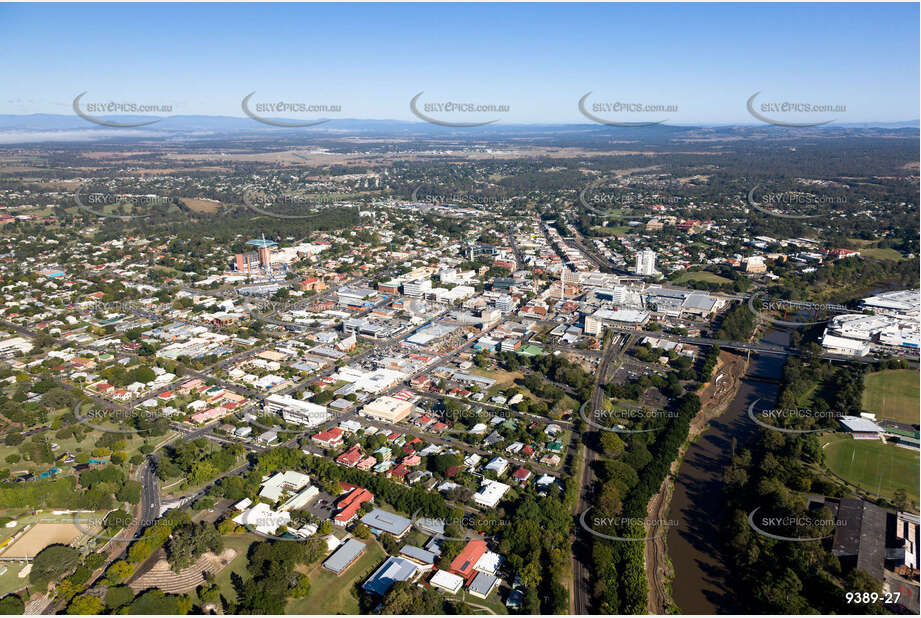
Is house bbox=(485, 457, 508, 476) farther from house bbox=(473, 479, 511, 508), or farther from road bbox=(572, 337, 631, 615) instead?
road bbox=(572, 337, 631, 615)

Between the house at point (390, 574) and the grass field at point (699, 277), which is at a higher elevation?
the grass field at point (699, 277)

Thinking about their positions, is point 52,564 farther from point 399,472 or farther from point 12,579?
point 399,472

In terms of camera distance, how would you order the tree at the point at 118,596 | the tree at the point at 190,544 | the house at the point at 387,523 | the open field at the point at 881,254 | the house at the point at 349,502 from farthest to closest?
the open field at the point at 881,254
the house at the point at 349,502
the house at the point at 387,523
the tree at the point at 190,544
the tree at the point at 118,596

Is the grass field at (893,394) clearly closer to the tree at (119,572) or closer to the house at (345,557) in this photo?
the house at (345,557)

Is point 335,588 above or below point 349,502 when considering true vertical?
below

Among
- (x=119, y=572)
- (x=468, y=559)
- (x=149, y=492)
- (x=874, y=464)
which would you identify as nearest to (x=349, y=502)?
(x=468, y=559)

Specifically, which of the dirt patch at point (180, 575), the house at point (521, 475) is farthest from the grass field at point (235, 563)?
the house at point (521, 475)

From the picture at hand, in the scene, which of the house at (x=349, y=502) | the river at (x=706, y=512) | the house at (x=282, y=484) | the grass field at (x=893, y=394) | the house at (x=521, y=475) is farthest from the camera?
the grass field at (x=893, y=394)
